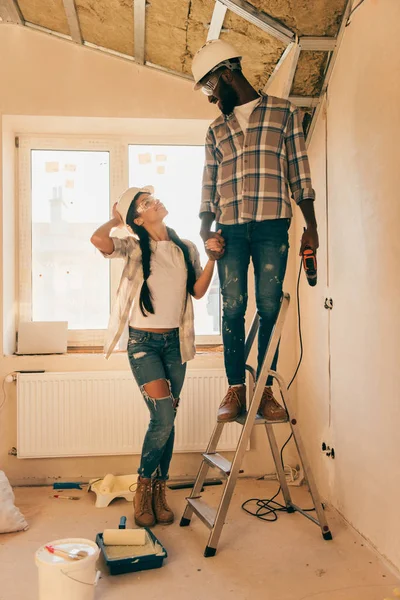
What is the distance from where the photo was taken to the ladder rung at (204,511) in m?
2.35

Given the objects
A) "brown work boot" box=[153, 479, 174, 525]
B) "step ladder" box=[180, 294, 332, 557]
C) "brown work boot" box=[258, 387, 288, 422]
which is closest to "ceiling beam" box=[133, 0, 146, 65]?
"step ladder" box=[180, 294, 332, 557]

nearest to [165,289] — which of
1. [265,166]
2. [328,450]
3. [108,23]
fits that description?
[265,166]

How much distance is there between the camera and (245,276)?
7.68 feet

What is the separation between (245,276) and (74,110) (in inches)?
67.8

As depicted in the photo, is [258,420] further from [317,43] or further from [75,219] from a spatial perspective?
[75,219]

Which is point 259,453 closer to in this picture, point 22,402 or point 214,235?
point 22,402

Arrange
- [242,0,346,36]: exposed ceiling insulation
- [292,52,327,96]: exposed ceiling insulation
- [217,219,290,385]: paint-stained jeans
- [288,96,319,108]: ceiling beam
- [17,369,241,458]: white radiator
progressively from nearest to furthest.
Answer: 1. [217,219,290,385]: paint-stained jeans
2. [242,0,346,36]: exposed ceiling insulation
3. [292,52,327,96]: exposed ceiling insulation
4. [288,96,319,108]: ceiling beam
5. [17,369,241,458]: white radiator

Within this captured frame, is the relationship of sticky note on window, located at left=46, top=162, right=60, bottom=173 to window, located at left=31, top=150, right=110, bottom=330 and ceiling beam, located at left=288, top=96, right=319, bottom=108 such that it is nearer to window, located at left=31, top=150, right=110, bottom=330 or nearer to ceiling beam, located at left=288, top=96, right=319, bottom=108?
window, located at left=31, top=150, right=110, bottom=330

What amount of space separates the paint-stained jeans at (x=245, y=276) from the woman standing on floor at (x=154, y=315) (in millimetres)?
280

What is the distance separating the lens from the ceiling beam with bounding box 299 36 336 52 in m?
2.64

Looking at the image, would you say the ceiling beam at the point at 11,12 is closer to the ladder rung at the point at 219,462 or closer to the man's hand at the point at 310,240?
the man's hand at the point at 310,240

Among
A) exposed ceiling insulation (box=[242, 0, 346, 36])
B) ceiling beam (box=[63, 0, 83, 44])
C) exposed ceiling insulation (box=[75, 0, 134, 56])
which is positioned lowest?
exposed ceiling insulation (box=[242, 0, 346, 36])

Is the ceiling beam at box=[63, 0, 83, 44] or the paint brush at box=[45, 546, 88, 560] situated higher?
the ceiling beam at box=[63, 0, 83, 44]

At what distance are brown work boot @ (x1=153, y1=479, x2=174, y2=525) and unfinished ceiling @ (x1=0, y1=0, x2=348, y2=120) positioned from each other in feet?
6.80
